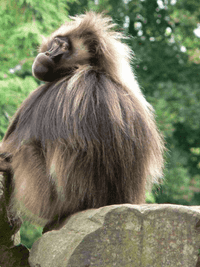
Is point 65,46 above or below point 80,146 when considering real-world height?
above

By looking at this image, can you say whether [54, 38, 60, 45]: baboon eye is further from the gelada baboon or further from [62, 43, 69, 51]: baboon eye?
the gelada baboon

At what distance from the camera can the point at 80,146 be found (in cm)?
241

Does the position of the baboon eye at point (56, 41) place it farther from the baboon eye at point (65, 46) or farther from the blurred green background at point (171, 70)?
the blurred green background at point (171, 70)

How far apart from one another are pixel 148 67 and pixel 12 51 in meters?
7.31

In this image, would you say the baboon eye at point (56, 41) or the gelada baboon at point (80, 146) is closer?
the gelada baboon at point (80, 146)

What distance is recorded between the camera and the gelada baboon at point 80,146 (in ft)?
7.93

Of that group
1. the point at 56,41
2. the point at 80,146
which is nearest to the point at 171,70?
the point at 56,41

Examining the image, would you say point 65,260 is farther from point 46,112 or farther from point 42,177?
point 46,112

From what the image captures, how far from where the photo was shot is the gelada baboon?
2.42 metres

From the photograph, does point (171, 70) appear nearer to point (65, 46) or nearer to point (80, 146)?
point (65, 46)

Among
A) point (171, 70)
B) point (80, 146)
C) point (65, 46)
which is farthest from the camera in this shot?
point (171, 70)

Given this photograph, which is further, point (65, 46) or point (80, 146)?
point (65, 46)

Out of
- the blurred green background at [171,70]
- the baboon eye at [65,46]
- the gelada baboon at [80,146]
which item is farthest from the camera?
the blurred green background at [171,70]

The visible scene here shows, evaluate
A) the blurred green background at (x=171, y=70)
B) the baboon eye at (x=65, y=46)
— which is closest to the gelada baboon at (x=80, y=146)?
the baboon eye at (x=65, y=46)
